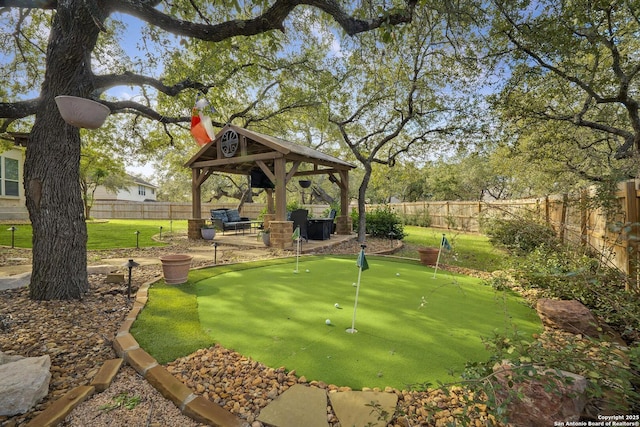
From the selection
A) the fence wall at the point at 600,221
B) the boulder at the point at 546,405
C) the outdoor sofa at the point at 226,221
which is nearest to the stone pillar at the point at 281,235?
the outdoor sofa at the point at 226,221

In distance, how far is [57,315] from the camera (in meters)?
3.33

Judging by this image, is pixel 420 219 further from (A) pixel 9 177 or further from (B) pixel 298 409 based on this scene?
(A) pixel 9 177

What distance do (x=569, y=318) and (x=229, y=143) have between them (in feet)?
30.7

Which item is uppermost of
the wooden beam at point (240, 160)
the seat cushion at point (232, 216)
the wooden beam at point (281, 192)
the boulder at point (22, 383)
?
the wooden beam at point (240, 160)

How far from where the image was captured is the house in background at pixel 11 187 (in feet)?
47.5

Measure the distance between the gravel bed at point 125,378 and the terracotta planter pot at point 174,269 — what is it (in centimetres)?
102

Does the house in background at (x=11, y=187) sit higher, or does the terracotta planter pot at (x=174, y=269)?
the house in background at (x=11, y=187)

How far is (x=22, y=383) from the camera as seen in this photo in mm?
1928

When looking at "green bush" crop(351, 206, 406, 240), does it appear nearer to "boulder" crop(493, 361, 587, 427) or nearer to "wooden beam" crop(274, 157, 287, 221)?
"wooden beam" crop(274, 157, 287, 221)

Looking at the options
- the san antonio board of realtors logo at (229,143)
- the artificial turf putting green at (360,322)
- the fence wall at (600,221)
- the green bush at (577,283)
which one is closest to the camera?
the artificial turf putting green at (360,322)

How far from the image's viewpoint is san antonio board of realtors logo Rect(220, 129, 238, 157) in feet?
31.0

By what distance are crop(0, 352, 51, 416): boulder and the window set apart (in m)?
18.6

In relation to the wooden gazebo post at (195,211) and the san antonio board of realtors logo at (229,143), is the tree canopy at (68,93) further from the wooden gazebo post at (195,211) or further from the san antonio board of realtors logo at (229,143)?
the wooden gazebo post at (195,211)

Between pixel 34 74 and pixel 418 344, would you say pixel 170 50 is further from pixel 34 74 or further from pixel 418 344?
pixel 418 344
